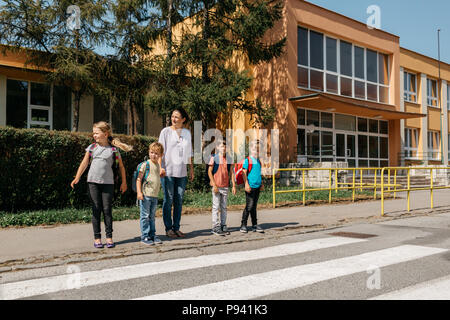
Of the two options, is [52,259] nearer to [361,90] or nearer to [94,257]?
[94,257]

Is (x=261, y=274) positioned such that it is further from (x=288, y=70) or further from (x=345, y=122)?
(x=345, y=122)

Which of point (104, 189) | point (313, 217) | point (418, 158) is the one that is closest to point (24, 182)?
point (104, 189)

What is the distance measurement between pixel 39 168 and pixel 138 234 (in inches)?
137

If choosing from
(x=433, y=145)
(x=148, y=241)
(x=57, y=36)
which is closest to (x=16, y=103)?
(x=57, y=36)

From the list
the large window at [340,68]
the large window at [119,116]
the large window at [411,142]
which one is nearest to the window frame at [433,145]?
the large window at [411,142]

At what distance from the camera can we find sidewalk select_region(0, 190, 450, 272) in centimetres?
539

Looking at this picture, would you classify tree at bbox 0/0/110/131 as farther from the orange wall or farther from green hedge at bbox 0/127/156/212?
the orange wall

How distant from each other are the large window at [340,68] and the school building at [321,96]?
49mm

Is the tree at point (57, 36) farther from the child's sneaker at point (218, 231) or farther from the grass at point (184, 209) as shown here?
the child's sneaker at point (218, 231)

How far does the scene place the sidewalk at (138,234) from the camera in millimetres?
5387

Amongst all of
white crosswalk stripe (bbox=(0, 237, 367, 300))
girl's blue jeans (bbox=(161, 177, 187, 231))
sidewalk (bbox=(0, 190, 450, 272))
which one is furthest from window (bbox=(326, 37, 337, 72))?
girl's blue jeans (bbox=(161, 177, 187, 231))

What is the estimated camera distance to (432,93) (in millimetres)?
28953

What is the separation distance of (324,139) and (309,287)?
1700 centimetres
